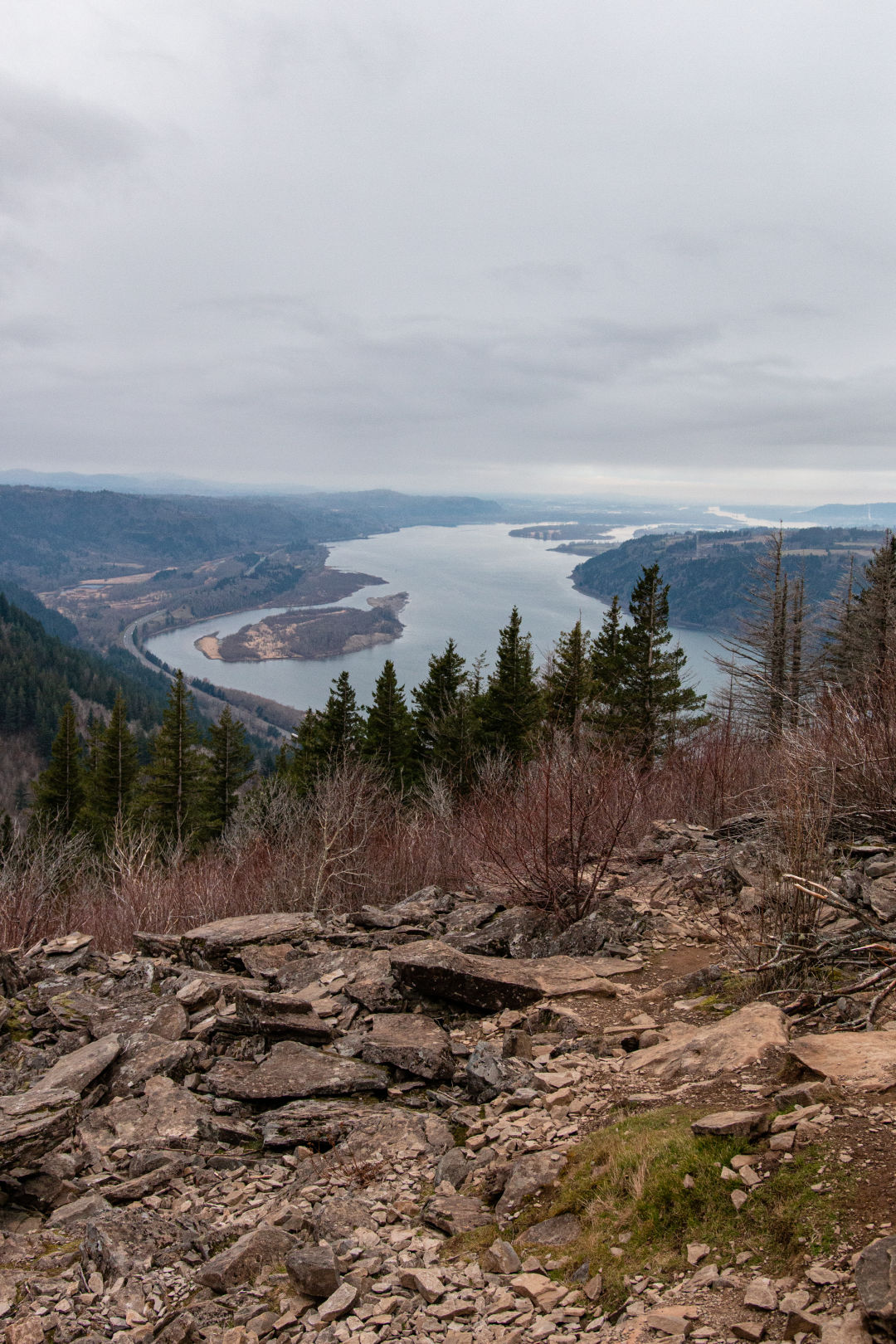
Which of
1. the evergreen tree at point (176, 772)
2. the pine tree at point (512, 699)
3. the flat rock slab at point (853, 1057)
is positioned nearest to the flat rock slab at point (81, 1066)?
the flat rock slab at point (853, 1057)

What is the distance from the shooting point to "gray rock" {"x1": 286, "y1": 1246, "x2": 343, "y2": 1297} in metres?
4.03

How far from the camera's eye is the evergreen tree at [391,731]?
38.9 m

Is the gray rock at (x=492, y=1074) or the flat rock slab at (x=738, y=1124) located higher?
the flat rock slab at (x=738, y=1124)

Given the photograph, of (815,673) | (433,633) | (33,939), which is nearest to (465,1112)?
(33,939)

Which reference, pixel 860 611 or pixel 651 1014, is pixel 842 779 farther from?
pixel 860 611

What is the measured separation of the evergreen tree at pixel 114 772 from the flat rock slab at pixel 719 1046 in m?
44.3

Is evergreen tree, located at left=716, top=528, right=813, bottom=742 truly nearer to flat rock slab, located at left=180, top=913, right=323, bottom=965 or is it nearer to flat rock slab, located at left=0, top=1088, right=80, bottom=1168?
flat rock slab, located at left=180, top=913, right=323, bottom=965

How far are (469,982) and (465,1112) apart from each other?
1.84 meters

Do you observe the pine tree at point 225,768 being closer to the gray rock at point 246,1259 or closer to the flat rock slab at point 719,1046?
the flat rock slab at point 719,1046

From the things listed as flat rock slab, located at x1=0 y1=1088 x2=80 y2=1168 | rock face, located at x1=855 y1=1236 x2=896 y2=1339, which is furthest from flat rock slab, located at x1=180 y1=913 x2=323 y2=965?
rock face, located at x1=855 y1=1236 x2=896 y2=1339

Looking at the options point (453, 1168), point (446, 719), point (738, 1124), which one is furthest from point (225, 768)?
point (738, 1124)

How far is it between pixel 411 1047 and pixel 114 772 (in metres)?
43.7

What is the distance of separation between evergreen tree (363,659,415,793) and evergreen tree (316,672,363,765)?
2.50 ft

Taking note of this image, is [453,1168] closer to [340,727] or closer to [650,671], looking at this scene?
[650,671]
